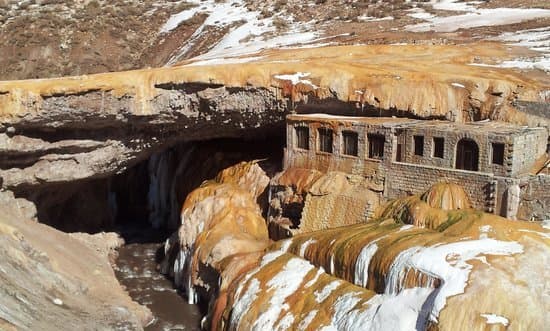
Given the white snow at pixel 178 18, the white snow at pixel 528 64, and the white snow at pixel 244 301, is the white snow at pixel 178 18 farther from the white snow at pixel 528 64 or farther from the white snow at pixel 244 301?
the white snow at pixel 244 301

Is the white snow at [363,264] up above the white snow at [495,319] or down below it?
below

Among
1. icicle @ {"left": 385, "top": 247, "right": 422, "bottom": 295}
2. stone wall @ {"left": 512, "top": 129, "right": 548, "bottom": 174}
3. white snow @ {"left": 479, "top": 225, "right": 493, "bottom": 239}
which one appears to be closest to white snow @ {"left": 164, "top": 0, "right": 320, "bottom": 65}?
stone wall @ {"left": 512, "top": 129, "right": 548, "bottom": 174}

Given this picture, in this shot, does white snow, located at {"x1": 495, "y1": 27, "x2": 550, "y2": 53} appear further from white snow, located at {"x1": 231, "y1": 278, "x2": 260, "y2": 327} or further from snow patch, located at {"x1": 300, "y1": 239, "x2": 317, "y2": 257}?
white snow, located at {"x1": 231, "y1": 278, "x2": 260, "y2": 327}

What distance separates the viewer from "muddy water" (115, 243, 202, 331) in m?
25.0

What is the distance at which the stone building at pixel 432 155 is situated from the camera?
71.0 ft

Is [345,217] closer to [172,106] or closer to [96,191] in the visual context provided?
[172,106]

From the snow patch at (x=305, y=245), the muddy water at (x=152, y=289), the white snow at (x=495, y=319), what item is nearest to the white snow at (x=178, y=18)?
the muddy water at (x=152, y=289)

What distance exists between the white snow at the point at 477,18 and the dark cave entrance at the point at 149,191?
13593mm

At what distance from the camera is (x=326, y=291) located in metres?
20.1

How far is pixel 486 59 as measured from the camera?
29844 millimetres

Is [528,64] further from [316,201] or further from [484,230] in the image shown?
[484,230]

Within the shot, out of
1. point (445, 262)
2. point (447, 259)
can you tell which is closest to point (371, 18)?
point (447, 259)

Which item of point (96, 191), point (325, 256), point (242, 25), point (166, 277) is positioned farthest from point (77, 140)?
point (242, 25)

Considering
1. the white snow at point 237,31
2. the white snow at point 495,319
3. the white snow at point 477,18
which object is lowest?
the white snow at point 495,319
